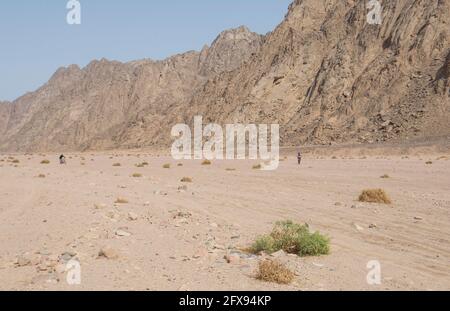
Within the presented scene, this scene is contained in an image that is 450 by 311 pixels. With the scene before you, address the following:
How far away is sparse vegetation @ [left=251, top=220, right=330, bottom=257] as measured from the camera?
27.6 feet

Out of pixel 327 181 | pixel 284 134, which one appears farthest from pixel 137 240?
pixel 284 134

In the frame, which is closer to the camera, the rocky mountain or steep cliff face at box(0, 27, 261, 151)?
the rocky mountain

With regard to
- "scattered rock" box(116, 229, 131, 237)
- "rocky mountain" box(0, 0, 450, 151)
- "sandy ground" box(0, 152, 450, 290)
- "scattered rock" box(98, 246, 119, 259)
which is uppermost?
"rocky mountain" box(0, 0, 450, 151)

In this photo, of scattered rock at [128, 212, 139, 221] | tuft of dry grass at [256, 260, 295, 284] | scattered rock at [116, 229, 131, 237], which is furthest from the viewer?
scattered rock at [128, 212, 139, 221]

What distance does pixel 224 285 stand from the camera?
660cm

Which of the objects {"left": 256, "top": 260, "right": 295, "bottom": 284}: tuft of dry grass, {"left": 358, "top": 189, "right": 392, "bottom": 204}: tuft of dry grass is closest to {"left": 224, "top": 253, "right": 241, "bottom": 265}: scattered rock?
{"left": 256, "top": 260, "right": 295, "bottom": 284}: tuft of dry grass

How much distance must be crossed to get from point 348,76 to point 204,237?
60.9 meters

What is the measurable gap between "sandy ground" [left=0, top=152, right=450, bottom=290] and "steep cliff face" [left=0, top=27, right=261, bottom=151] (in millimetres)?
86535

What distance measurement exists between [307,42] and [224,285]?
7215 centimetres

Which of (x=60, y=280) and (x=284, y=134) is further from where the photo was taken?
(x=284, y=134)

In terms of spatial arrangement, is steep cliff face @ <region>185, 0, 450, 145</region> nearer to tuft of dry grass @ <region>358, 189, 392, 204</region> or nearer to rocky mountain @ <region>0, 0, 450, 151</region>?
rocky mountain @ <region>0, 0, 450, 151</region>

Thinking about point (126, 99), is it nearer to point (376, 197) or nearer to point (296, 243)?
point (376, 197)
